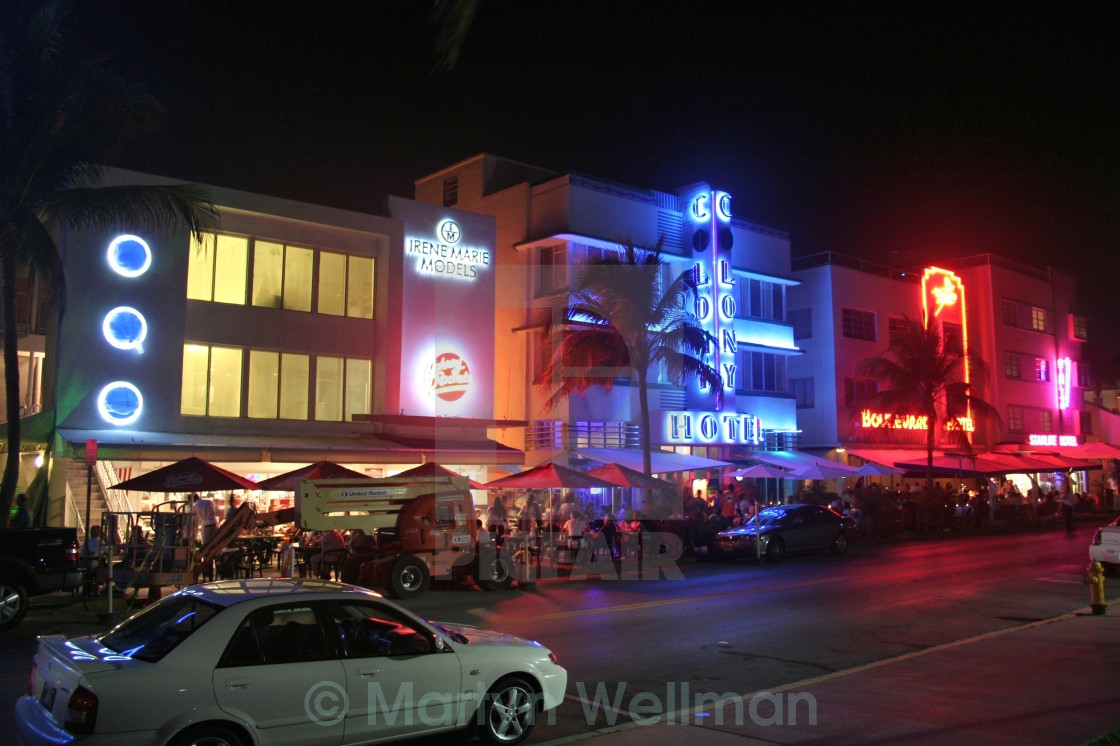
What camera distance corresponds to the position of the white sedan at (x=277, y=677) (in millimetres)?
5676

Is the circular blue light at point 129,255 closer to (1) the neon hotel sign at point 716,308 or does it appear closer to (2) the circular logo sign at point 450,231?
(2) the circular logo sign at point 450,231

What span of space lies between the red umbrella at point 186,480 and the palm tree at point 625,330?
11.4 meters

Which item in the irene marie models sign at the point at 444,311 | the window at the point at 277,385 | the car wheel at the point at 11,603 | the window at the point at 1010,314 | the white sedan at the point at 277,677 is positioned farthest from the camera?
the window at the point at 1010,314

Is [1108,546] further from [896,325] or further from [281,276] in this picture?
[896,325]

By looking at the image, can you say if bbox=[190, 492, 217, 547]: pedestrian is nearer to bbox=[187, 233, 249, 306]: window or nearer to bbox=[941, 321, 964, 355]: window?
bbox=[187, 233, 249, 306]: window

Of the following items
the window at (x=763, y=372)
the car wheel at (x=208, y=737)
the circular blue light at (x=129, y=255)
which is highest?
the circular blue light at (x=129, y=255)

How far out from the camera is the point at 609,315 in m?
26.6

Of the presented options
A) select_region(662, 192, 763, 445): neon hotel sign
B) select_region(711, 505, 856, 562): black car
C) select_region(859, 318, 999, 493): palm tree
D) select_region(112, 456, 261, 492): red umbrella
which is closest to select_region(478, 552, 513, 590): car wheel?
select_region(112, 456, 261, 492): red umbrella

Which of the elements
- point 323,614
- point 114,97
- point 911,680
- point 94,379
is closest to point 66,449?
point 94,379

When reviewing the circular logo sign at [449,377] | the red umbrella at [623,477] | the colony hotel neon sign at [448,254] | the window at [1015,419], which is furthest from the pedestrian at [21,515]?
the window at [1015,419]

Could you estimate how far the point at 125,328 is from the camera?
74.5 ft

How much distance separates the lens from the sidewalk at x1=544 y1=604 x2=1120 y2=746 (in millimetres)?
7570

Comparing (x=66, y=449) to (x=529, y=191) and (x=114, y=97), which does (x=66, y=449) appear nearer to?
(x=114, y=97)

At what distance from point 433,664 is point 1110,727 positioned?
5.62 metres
